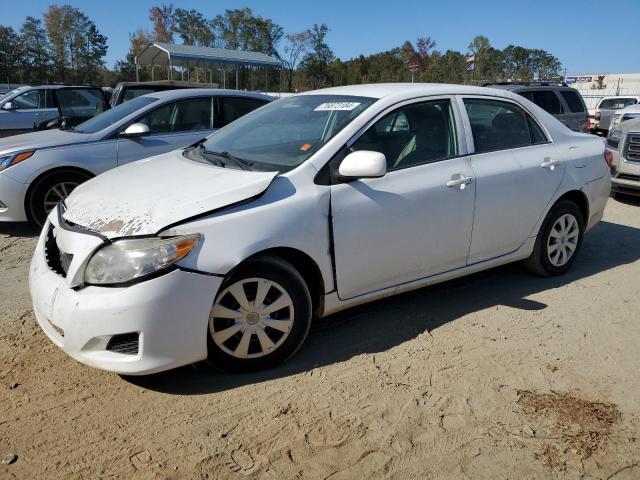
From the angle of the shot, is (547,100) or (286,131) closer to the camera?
(286,131)

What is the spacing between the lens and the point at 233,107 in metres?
7.39

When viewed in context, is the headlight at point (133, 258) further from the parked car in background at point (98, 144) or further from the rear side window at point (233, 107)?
the rear side window at point (233, 107)

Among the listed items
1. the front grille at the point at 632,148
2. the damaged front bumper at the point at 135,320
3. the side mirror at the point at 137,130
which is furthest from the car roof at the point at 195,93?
the front grille at the point at 632,148

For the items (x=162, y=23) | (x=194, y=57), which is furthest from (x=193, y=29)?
(x=194, y=57)

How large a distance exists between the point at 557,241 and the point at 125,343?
3.70 meters

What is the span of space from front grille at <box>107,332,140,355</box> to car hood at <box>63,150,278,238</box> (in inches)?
20.5

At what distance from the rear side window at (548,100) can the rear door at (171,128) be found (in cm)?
754

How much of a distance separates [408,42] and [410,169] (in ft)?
222

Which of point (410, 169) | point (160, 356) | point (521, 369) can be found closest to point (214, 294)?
point (160, 356)

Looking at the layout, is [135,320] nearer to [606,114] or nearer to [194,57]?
[606,114]

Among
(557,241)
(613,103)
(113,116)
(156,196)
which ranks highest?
(613,103)

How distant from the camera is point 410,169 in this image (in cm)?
367

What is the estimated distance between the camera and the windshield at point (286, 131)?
11.4 feet

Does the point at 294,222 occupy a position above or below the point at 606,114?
below
